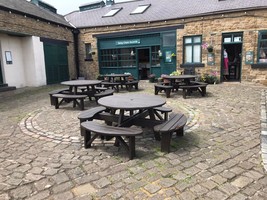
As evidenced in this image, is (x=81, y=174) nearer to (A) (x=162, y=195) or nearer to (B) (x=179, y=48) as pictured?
(A) (x=162, y=195)

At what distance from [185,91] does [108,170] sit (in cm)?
548

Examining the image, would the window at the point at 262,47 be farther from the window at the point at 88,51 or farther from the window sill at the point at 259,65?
the window at the point at 88,51

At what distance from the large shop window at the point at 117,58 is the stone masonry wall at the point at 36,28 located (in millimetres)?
2082

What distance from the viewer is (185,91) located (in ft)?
25.2

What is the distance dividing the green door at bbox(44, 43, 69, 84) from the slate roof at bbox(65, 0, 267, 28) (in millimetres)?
2514

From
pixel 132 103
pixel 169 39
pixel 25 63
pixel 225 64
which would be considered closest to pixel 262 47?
pixel 225 64

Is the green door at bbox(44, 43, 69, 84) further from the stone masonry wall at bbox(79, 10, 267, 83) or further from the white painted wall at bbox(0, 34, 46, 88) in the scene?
the stone masonry wall at bbox(79, 10, 267, 83)

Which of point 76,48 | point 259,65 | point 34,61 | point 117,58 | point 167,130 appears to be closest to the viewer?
point 167,130

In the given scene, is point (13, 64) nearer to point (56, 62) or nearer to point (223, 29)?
point (56, 62)

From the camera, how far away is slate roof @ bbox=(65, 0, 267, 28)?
1127 cm

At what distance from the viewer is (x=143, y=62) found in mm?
14266

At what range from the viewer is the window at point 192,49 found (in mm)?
12008

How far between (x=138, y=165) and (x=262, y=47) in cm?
1041

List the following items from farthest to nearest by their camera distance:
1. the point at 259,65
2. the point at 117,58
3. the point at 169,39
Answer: the point at 117,58
the point at 169,39
the point at 259,65
